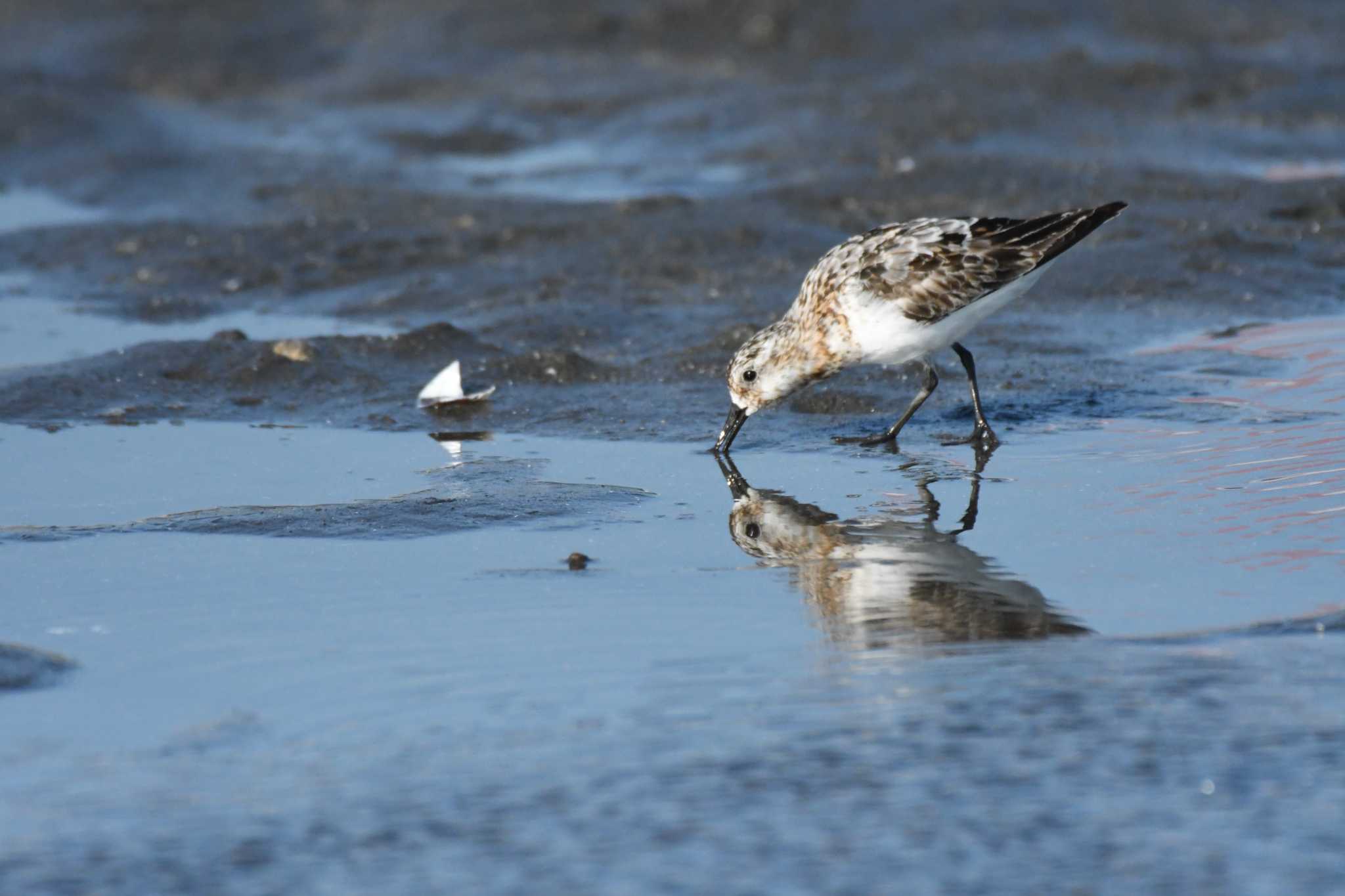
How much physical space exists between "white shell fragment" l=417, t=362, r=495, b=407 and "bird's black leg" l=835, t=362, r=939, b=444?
1971 mm

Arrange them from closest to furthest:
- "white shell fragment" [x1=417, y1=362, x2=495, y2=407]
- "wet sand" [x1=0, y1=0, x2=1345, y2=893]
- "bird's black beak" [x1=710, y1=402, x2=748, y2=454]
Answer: "wet sand" [x1=0, y1=0, x2=1345, y2=893] < "bird's black beak" [x1=710, y1=402, x2=748, y2=454] < "white shell fragment" [x1=417, y1=362, x2=495, y2=407]

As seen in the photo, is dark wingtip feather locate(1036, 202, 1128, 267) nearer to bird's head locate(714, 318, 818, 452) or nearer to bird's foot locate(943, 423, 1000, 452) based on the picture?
bird's foot locate(943, 423, 1000, 452)

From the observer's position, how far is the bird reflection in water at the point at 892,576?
583cm

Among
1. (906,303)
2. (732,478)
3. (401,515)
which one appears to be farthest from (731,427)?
(401,515)

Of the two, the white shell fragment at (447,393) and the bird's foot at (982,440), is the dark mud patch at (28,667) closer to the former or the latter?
the white shell fragment at (447,393)

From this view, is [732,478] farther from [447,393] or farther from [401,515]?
[447,393]

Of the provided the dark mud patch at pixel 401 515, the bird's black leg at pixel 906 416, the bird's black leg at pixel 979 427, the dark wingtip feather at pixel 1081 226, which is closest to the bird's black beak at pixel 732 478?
the dark mud patch at pixel 401 515

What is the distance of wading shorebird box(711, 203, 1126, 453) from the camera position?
8781 millimetres

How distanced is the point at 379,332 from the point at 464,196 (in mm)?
3635

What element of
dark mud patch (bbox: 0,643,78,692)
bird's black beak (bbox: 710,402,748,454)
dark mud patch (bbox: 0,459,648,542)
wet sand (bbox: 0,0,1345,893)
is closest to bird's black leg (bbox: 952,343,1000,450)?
wet sand (bbox: 0,0,1345,893)

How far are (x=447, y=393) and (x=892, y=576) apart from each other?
12.2ft

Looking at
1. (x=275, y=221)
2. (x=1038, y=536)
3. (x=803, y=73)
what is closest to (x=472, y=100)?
(x=803, y=73)

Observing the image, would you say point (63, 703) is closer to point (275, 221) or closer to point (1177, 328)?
point (1177, 328)

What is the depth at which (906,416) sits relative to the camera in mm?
8914
